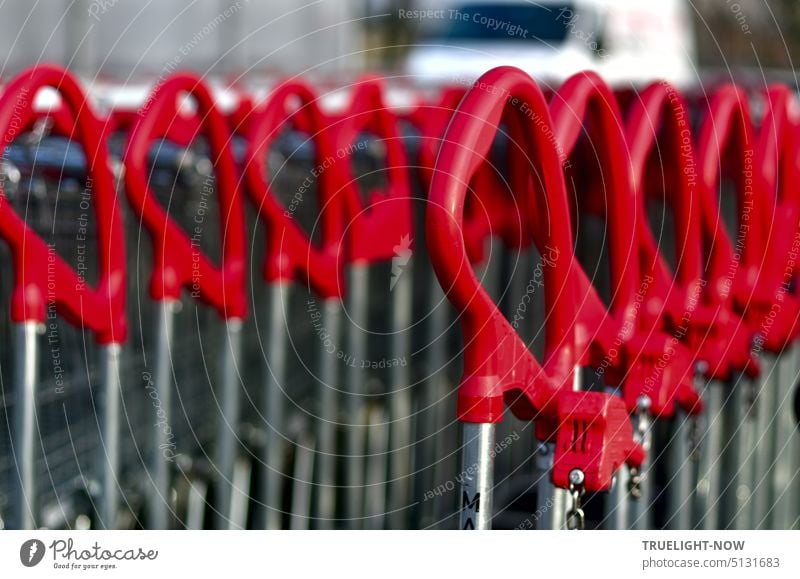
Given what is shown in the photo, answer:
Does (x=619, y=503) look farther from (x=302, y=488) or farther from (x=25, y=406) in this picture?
(x=302, y=488)

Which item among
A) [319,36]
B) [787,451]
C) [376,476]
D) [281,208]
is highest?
[319,36]

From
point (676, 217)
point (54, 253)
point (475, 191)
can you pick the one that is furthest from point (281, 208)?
point (676, 217)

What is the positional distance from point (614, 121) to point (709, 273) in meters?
0.66

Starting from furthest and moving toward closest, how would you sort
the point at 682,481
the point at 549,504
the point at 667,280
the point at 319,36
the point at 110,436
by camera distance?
the point at 319,36, the point at 682,481, the point at 110,436, the point at 667,280, the point at 549,504

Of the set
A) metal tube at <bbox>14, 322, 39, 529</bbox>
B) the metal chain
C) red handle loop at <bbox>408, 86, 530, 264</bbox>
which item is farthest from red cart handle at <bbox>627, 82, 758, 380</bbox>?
metal tube at <bbox>14, 322, 39, 529</bbox>

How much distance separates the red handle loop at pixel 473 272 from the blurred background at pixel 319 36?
3517mm

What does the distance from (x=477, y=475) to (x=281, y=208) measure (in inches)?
51.3

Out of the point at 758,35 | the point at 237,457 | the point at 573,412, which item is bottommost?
the point at 237,457

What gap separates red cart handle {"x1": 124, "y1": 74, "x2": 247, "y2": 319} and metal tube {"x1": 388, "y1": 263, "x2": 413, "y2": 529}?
1731 millimetres

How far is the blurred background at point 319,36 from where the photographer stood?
6.08m

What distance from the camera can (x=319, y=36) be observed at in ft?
31.2

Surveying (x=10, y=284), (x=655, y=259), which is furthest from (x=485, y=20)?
(x=655, y=259)
